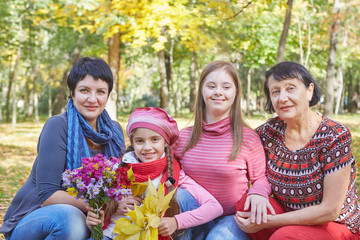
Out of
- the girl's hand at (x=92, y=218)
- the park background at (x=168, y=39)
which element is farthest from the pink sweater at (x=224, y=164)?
the park background at (x=168, y=39)

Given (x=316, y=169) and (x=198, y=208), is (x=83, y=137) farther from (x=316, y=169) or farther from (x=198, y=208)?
(x=316, y=169)

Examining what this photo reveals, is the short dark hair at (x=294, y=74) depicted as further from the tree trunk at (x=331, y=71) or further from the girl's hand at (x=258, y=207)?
the tree trunk at (x=331, y=71)

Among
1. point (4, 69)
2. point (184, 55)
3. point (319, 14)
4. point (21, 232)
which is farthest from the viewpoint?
point (4, 69)

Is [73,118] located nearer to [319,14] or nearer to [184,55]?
[319,14]

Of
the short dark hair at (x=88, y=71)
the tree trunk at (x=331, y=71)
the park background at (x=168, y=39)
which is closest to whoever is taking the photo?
the short dark hair at (x=88, y=71)

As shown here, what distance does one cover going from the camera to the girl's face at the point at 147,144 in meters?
2.93

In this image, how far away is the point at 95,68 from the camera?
303 cm

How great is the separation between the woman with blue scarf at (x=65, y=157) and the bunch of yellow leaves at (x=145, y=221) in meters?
0.46

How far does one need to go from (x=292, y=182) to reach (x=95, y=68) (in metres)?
1.75

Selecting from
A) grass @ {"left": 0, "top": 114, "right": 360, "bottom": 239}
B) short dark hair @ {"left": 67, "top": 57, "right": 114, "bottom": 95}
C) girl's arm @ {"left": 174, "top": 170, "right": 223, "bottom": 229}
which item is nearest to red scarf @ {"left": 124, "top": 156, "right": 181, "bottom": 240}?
girl's arm @ {"left": 174, "top": 170, "right": 223, "bottom": 229}

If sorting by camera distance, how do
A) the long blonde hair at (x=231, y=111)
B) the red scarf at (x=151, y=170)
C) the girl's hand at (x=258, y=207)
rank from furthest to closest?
the long blonde hair at (x=231, y=111), the red scarf at (x=151, y=170), the girl's hand at (x=258, y=207)

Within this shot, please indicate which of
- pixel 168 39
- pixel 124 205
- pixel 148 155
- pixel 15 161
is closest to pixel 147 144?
pixel 148 155

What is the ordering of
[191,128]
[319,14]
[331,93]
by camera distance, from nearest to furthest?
[191,128], [331,93], [319,14]

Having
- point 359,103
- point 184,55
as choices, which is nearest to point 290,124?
point 184,55
